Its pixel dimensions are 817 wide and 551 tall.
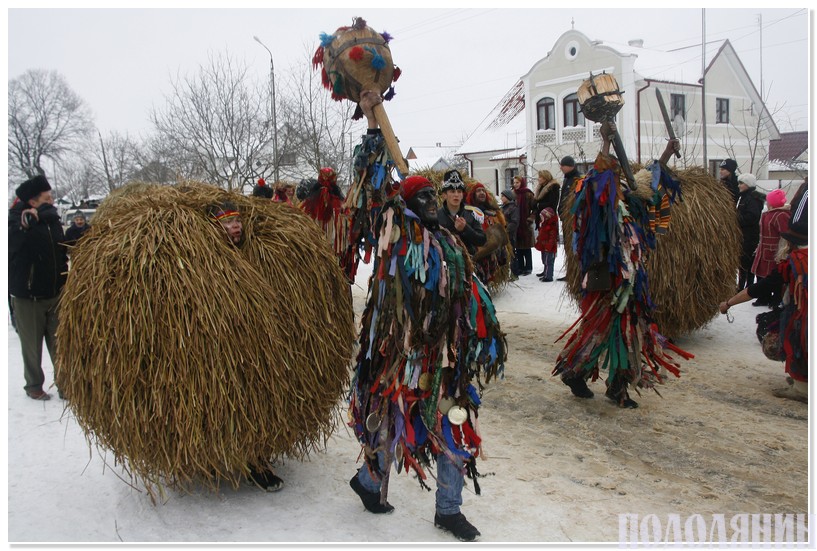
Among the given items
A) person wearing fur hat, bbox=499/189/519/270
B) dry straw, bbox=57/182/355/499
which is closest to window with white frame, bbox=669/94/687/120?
person wearing fur hat, bbox=499/189/519/270

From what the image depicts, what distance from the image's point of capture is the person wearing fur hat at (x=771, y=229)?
652cm

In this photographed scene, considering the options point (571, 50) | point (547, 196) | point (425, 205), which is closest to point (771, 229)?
point (547, 196)

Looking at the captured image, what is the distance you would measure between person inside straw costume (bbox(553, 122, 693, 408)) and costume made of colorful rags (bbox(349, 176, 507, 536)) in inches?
74.4

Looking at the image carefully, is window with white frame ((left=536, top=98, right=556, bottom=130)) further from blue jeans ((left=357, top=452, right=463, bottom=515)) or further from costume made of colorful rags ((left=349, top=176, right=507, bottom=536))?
blue jeans ((left=357, top=452, right=463, bottom=515))

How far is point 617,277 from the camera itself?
483 centimetres

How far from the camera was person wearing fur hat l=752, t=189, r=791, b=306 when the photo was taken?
6.52m

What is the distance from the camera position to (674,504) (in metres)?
3.42

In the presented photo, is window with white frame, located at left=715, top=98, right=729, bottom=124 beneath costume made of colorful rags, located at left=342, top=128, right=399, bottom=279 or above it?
above

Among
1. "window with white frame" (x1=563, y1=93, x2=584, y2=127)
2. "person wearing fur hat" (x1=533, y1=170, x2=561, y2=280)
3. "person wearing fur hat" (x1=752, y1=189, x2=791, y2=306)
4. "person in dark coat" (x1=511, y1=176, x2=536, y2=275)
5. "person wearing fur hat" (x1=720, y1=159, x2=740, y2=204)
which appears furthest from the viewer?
"window with white frame" (x1=563, y1=93, x2=584, y2=127)

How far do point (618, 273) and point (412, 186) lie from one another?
2.34 m

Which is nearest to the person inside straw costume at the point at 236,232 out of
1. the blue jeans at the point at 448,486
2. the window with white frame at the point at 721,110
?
the blue jeans at the point at 448,486

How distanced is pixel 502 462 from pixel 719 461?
135 cm

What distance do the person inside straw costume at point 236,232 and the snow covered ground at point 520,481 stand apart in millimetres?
64

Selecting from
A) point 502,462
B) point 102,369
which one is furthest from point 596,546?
point 102,369
